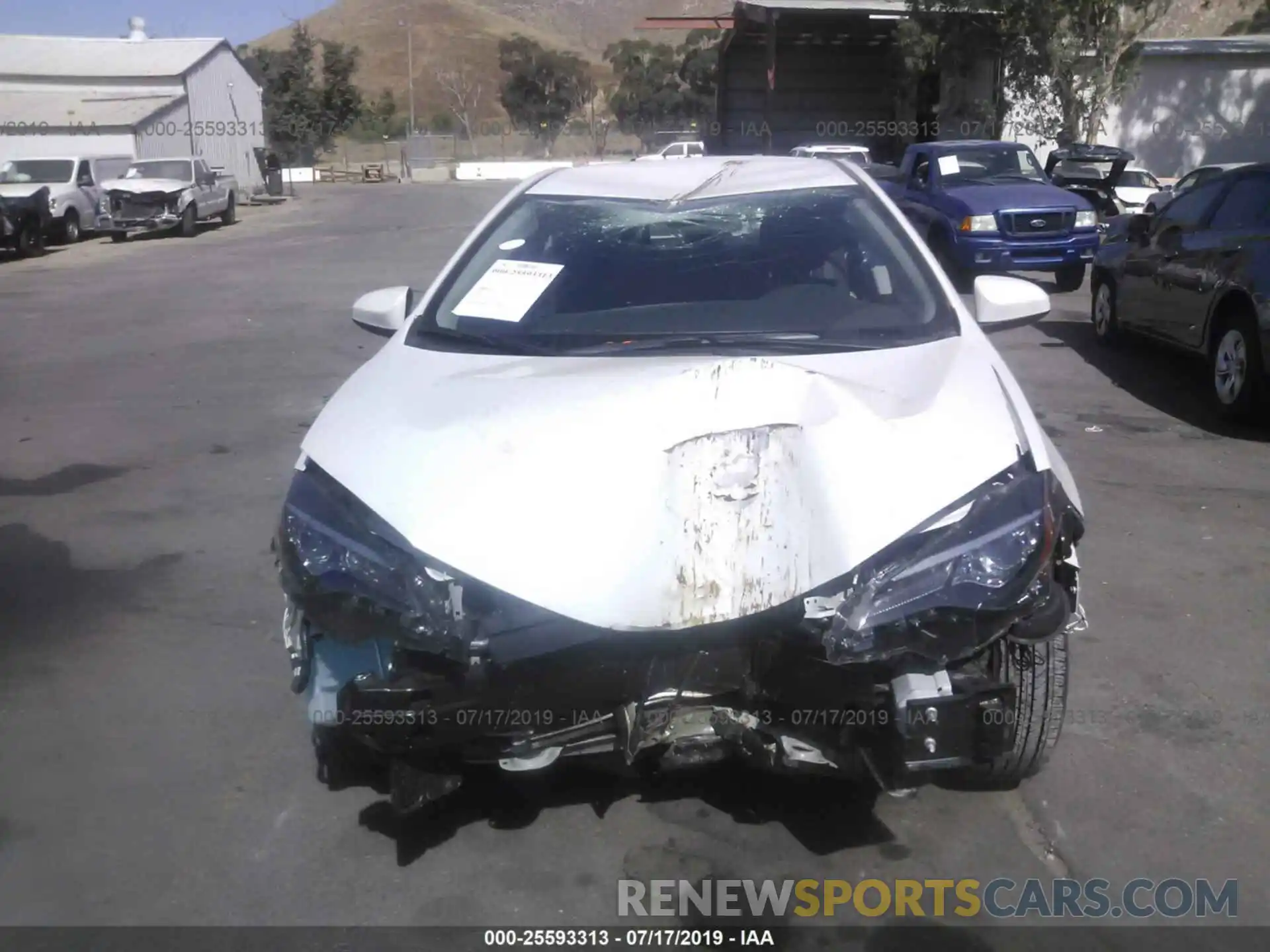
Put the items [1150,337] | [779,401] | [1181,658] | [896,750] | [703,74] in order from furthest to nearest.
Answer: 1. [703,74]
2. [1150,337]
3. [1181,658]
4. [779,401]
5. [896,750]

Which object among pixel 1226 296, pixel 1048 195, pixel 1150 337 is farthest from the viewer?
pixel 1048 195

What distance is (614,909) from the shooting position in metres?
3.31

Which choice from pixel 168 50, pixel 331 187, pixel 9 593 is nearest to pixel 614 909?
pixel 9 593

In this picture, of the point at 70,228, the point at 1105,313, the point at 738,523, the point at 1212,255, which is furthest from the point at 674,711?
the point at 70,228

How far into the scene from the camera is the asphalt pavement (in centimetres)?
343

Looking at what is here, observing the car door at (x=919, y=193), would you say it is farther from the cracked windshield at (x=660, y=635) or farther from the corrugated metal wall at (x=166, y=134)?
the corrugated metal wall at (x=166, y=134)

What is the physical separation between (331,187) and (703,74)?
2695 cm

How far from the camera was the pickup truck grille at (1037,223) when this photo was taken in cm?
1438

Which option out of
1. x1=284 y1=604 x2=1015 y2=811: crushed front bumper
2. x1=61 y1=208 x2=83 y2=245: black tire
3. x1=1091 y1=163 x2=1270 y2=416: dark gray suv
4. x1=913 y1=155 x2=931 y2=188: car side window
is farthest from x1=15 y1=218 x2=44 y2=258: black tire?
x1=284 y1=604 x2=1015 y2=811: crushed front bumper

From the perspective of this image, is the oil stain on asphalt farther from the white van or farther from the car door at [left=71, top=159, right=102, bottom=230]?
the car door at [left=71, top=159, right=102, bottom=230]

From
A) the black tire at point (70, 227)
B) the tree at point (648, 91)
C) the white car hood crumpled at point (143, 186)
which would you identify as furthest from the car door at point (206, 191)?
the tree at point (648, 91)

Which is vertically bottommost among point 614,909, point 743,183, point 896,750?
point 614,909

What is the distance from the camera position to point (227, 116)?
44.2 m

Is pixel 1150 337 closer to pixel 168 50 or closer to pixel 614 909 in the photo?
pixel 614 909
